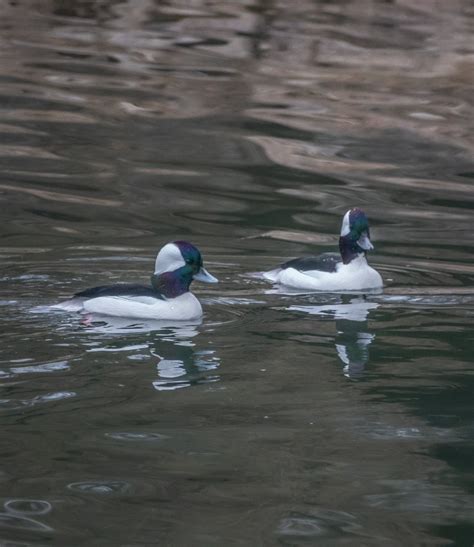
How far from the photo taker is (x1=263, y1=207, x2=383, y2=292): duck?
1197 cm

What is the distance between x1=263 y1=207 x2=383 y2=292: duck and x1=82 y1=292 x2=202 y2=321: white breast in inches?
50.4

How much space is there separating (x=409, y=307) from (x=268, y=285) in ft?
4.23

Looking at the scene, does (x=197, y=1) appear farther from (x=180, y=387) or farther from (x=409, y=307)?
(x=180, y=387)

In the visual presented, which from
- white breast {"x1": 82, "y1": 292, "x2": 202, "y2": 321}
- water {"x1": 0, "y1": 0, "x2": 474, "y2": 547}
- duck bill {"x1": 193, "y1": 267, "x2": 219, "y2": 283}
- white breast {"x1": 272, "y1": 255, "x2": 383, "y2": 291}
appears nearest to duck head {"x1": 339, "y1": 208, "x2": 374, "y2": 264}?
white breast {"x1": 272, "y1": 255, "x2": 383, "y2": 291}

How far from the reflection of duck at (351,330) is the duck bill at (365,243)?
2.01 ft

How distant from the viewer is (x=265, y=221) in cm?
1502

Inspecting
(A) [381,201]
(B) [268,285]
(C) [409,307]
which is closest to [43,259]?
(B) [268,285]

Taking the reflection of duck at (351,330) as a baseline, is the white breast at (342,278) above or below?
above

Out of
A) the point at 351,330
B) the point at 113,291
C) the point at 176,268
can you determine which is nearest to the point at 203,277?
the point at 176,268

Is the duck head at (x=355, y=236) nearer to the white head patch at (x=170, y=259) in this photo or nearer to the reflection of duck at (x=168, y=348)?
the white head patch at (x=170, y=259)

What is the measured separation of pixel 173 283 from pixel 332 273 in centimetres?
182

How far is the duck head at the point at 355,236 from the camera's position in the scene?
40.7ft

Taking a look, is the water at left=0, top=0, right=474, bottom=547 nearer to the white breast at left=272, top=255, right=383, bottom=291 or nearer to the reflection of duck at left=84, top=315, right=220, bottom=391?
the reflection of duck at left=84, top=315, right=220, bottom=391

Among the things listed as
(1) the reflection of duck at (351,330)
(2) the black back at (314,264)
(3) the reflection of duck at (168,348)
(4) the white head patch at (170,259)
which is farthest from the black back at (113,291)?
(2) the black back at (314,264)
